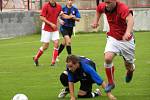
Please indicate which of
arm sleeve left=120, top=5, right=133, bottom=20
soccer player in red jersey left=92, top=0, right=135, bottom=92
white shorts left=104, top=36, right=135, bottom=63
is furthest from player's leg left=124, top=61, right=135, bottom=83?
arm sleeve left=120, top=5, right=133, bottom=20

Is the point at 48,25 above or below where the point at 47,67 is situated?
above

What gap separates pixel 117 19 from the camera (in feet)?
35.6

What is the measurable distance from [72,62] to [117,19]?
1.44 metres

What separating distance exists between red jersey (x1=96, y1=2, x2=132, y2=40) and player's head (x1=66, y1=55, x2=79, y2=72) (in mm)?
1267

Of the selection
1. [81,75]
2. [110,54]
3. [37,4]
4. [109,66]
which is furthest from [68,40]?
[37,4]

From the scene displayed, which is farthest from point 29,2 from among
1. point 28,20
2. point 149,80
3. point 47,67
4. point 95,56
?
point 149,80

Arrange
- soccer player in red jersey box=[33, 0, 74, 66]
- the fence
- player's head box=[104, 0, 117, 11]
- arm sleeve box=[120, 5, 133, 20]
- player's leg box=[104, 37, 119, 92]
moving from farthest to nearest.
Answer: the fence → soccer player in red jersey box=[33, 0, 74, 66] → player's leg box=[104, 37, 119, 92] → player's head box=[104, 0, 117, 11] → arm sleeve box=[120, 5, 133, 20]

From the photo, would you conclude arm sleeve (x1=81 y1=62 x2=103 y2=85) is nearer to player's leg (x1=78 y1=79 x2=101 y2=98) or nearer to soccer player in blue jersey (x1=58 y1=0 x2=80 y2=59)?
player's leg (x1=78 y1=79 x2=101 y2=98)

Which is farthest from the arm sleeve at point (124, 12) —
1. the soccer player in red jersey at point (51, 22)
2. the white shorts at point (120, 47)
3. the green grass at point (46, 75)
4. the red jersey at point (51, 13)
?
the red jersey at point (51, 13)

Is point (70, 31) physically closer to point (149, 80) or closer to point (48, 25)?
point (48, 25)

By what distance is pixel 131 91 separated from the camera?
11633 mm

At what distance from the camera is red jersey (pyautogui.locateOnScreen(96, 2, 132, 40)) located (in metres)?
10.6

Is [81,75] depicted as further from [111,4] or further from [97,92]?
[111,4]

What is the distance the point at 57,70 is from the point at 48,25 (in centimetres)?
200
